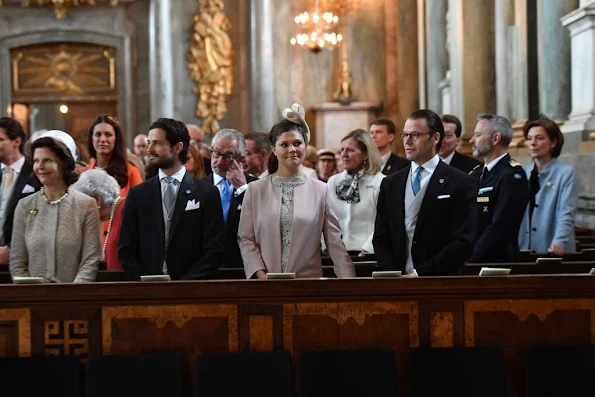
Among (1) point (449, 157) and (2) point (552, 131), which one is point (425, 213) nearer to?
(2) point (552, 131)

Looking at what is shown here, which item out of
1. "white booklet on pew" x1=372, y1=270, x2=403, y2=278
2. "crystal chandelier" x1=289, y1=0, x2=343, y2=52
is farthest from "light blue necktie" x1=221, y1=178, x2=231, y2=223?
"crystal chandelier" x1=289, y1=0, x2=343, y2=52

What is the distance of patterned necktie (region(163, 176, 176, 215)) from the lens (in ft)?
16.5

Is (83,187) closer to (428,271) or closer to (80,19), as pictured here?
(428,271)

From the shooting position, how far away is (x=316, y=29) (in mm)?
15211

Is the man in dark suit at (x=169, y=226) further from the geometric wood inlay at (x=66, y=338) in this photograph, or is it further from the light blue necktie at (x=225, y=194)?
the light blue necktie at (x=225, y=194)

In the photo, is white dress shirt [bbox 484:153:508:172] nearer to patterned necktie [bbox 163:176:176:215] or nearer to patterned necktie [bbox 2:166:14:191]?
patterned necktie [bbox 163:176:176:215]

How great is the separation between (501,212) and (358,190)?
111cm

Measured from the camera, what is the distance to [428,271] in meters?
4.81

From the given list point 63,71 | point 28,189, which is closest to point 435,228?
point 28,189

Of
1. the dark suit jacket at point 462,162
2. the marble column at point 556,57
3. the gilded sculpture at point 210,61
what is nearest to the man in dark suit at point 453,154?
the dark suit jacket at point 462,162

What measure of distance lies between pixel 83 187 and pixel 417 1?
10.9 m

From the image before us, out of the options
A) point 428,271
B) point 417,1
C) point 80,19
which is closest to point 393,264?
point 428,271

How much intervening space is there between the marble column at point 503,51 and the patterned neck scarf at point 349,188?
553cm

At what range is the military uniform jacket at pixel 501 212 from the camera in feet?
18.9
